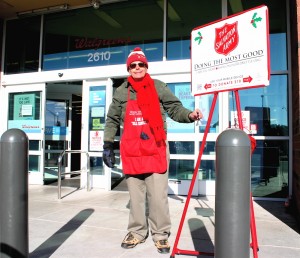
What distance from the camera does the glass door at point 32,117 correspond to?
24.6 feet

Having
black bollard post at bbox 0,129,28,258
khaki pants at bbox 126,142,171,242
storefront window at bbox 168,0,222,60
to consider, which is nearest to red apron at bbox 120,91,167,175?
khaki pants at bbox 126,142,171,242

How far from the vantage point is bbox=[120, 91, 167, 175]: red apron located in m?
3.18

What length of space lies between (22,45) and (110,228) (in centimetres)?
594

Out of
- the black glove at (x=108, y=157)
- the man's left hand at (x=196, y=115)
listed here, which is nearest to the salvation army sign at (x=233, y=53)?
the man's left hand at (x=196, y=115)

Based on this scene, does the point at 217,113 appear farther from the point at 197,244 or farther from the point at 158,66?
the point at 197,244

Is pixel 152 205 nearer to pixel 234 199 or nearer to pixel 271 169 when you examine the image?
pixel 234 199

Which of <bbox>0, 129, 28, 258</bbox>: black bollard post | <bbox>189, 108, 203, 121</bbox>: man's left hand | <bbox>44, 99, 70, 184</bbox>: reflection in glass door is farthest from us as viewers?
<bbox>44, 99, 70, 184</bbox>: reflection in glass door

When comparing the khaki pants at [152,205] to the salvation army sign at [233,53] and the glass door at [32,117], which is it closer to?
the salvation army sign at [233,53]

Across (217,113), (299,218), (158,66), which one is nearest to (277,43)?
(217,113)

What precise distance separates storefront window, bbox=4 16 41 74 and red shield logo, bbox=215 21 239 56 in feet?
19.4

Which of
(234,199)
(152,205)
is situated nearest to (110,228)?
(152,205)

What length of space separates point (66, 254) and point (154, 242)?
0.87 meters

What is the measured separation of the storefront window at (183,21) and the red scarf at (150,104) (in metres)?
3.41

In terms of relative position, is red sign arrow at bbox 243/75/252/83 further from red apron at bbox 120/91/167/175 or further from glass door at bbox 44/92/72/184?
glass door at bbox 44/92/72/184
